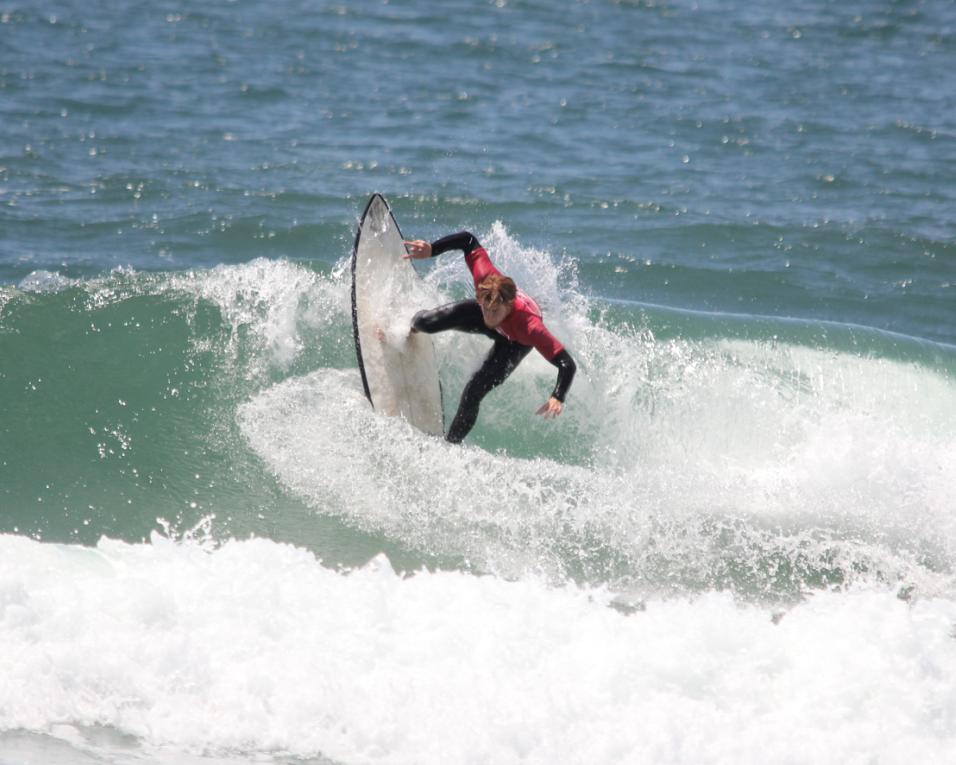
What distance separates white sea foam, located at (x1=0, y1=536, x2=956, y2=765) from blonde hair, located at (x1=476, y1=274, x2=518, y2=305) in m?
1.72

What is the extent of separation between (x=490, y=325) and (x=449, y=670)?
2.39 m

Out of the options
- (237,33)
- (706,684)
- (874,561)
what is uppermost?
(237,33)

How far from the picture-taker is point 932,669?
17.8 feet

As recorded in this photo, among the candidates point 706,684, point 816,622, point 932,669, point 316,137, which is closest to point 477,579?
point 706,684

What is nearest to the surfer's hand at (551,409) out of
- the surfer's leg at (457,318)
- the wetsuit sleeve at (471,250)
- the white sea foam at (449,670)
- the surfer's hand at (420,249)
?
the surfer's leg at (457,318)

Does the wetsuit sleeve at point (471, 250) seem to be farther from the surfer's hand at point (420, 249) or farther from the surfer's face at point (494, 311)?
the surfer's face at point (494, 311)

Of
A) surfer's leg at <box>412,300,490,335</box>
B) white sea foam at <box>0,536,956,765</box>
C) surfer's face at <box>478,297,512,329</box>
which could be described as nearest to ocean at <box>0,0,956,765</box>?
white sea foam at <box>0,536,956,765</box>

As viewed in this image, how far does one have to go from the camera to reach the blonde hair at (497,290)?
6.82m

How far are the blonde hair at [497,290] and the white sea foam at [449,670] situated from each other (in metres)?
1.72

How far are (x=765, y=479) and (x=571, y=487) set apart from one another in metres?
1.48

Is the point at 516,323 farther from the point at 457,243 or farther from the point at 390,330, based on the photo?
the point at 390,330

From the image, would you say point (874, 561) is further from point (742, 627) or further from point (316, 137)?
point (316, 137)

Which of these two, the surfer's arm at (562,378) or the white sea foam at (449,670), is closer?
the white sea foam at (449,670)

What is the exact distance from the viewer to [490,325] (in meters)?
7.10
